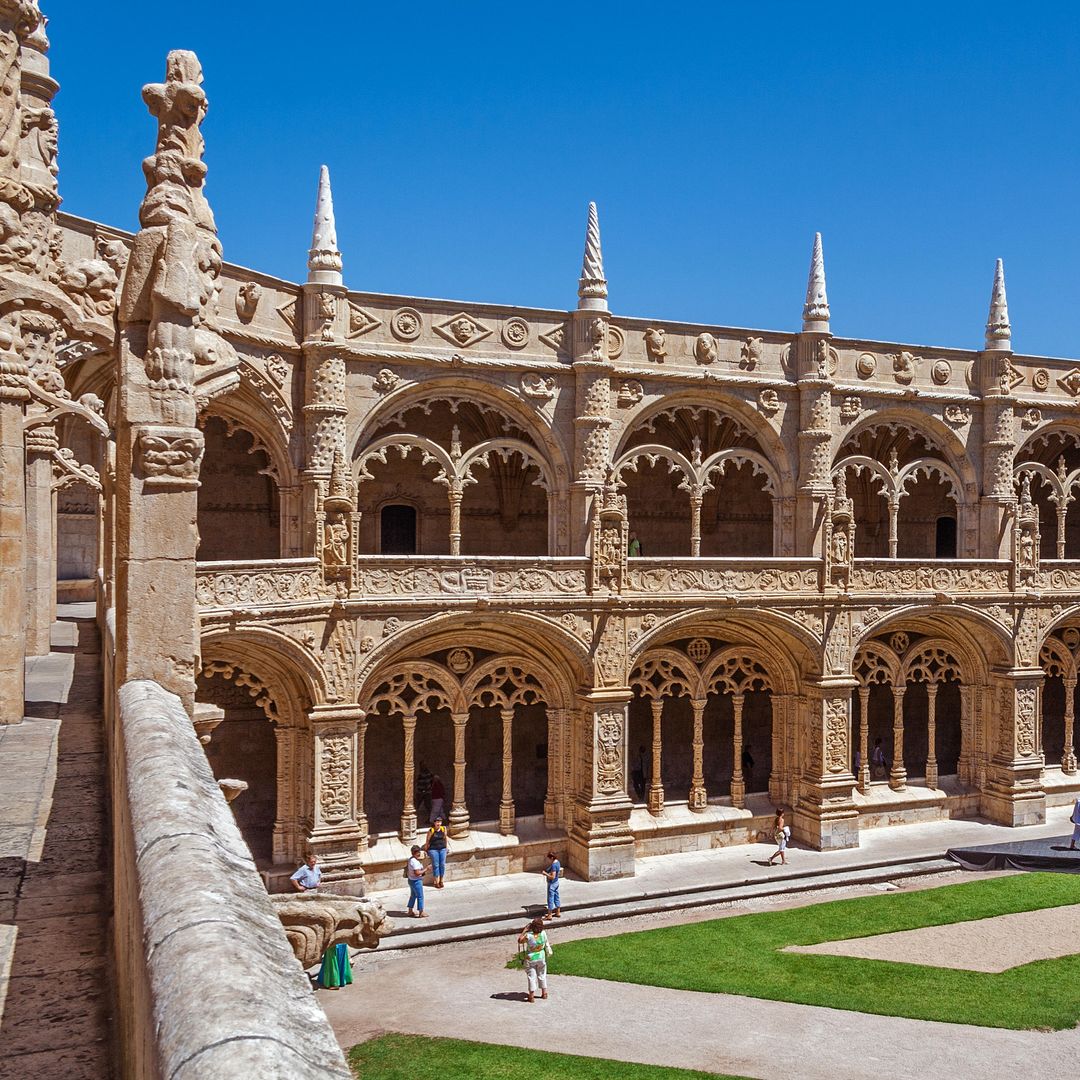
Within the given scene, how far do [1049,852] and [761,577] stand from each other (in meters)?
7.65

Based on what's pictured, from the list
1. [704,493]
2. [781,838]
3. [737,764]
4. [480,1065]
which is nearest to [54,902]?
[480,1065]

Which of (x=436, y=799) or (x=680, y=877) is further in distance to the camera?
(x=436, y=799)

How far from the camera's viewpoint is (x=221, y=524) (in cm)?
2161

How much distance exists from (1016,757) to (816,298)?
1133cm

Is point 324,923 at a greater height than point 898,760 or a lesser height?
greater

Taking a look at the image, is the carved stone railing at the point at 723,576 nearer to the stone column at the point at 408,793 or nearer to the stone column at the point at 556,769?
the stone column at the point at 556,769

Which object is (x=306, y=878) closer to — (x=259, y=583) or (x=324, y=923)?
(x=259, y=583)

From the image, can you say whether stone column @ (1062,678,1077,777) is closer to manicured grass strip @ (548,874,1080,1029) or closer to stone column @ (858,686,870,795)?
stone column @ (858,686,870,795)

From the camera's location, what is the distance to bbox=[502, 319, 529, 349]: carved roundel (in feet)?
63.5

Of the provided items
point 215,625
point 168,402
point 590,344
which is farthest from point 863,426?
point 168,402

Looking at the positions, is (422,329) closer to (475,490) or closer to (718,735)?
(475,490)

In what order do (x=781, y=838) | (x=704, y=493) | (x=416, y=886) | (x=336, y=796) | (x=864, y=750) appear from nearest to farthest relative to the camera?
1. (x=416, y=886)
2. (x=336, y=796)
3. (x=781, y=838)
4. (x=864, y=750)
5. (x=704, y=493)

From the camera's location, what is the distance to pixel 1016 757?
22922 millimetres

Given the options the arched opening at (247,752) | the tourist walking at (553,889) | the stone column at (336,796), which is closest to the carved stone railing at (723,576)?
the tourist walking at (553,889)
